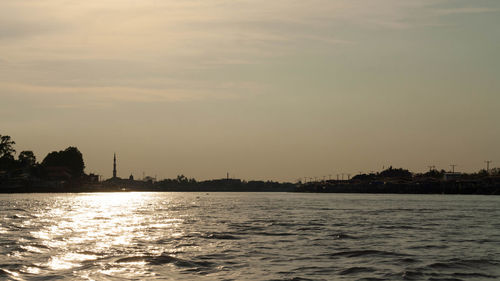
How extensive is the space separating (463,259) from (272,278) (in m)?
11.4

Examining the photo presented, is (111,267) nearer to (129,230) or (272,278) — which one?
(272,278)

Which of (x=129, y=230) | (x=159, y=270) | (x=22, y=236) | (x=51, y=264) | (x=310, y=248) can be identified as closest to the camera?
(x=159, y=270)

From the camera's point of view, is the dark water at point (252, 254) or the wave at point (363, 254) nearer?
the dark water at point (252, 254)

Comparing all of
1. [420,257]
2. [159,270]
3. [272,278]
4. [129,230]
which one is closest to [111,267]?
[159,270]

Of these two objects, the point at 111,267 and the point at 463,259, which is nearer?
the point at 111,267

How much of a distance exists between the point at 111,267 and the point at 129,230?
75.3 feet

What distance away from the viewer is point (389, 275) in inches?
1045

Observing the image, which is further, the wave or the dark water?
the wave

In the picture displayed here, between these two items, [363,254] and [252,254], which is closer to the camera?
[363,254]

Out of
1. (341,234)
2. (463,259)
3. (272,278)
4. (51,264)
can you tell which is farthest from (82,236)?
(463,259)

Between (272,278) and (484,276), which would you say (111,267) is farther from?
(484,276)

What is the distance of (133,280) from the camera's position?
989 inches

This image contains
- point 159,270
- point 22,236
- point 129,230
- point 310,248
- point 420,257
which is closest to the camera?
point 159,270

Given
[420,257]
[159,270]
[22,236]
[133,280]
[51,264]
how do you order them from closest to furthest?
1. [133,280]
2. [159,270]
3. [51,264]
4. [420,257]
5. [22,236]
